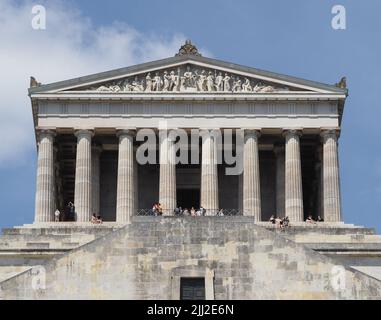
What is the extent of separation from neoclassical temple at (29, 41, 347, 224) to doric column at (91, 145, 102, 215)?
9cm

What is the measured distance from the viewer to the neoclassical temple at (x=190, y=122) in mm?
101250

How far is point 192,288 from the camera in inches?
2783

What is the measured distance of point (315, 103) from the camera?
338 ft

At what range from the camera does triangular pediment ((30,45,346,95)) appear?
103 metres

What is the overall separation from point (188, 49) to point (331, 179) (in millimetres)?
12872

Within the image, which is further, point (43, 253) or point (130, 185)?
point (130, 185)

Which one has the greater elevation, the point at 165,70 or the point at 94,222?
the point at 165,70

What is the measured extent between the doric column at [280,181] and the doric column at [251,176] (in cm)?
161

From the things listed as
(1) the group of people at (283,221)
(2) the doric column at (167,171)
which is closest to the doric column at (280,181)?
(1) the group of people at (283,221)

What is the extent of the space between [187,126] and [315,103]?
843 cm

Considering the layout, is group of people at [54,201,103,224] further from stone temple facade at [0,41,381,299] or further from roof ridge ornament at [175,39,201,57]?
roof ridge ornament at [175,39,201,57]

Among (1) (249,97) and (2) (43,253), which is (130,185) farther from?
(2) (43,253)
